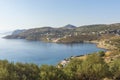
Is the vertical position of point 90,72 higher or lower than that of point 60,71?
lower

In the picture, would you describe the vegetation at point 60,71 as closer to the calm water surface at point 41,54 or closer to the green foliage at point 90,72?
the green foliage at point 90,72

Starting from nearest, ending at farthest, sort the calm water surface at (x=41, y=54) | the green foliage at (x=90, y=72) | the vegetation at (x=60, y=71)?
the vegetation at (x=60, y=71) → the green foliage at (x=90, y=72) → the calm water surface at (x=41, y=54)

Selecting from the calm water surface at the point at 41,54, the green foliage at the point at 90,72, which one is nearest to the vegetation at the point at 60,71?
the green foliage at the point at 90,72

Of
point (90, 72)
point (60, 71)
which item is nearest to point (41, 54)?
point (90, 72)

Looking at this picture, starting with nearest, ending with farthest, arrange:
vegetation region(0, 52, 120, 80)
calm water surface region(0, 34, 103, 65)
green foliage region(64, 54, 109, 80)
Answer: vegetation region(0, 52, 120, 80), green foliage region(64, 54, 109, 80), calm water surface region(0, 34, 103, 65)

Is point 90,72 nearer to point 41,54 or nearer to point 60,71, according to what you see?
point 60,71

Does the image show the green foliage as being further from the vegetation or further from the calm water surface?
the calm water surface

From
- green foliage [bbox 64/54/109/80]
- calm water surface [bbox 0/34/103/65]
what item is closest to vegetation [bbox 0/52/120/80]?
green foliage [bbox 64/54/109/80]

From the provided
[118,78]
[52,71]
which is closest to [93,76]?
[118,78]

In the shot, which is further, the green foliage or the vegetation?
the green foliage

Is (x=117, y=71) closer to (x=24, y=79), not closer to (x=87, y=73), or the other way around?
(x=87, y=73)

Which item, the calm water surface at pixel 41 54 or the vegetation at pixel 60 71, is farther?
the calm water surface at pixel 41 54
